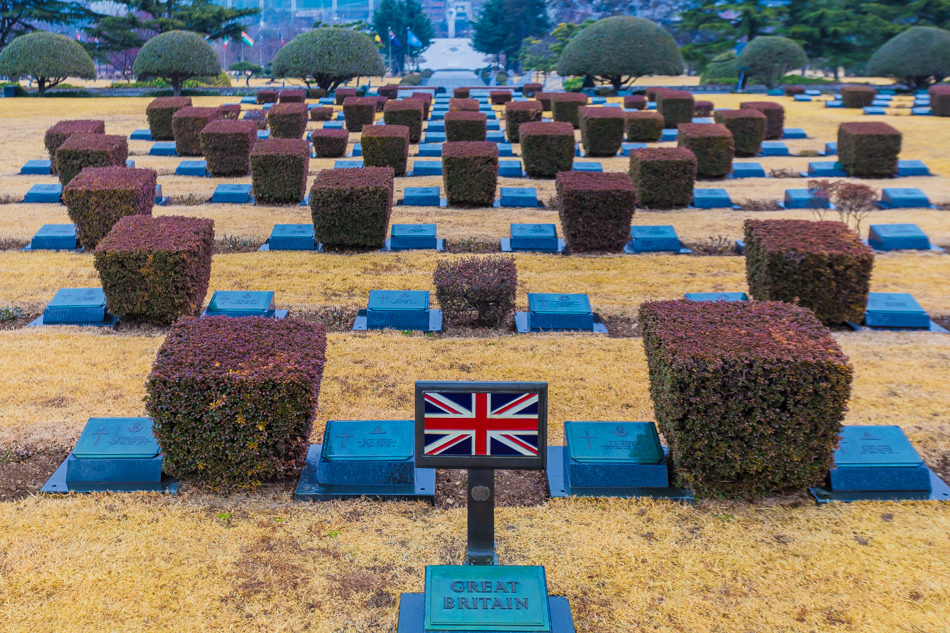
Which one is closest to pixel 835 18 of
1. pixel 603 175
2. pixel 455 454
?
pixel 603 175

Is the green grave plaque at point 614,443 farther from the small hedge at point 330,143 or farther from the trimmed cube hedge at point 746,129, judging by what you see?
the trimmed cube hedge at point 746,129

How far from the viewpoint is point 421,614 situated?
12.9ft

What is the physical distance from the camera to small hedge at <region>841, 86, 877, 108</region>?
95.6 ft

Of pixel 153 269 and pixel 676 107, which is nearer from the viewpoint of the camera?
pixel 153 269

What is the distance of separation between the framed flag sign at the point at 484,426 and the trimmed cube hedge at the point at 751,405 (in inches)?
64.0

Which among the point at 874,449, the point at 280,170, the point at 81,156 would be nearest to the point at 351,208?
the point at 280,170

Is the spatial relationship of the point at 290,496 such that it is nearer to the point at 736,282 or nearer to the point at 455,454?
the point at 455,454

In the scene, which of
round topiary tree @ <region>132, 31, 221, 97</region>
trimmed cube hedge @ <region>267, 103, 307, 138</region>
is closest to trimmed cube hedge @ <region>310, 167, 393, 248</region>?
trimmed cube hedge @ <region>267, 103, 307, 138</region>

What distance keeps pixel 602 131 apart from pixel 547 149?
3.82 metres

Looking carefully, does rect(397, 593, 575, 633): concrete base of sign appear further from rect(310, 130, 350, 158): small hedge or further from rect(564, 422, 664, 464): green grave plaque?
rect(310, 130, 350, 158): small hedge

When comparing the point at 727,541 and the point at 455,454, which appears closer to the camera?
the point at 455,454

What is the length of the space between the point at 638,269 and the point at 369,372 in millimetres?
5243

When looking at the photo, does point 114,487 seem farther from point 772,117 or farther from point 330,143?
point 772,117

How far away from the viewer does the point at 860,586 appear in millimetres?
4312
